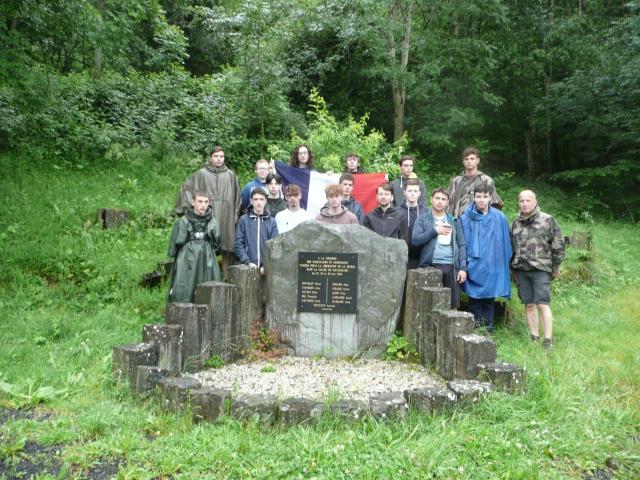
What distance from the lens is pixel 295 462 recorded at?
13.1ft

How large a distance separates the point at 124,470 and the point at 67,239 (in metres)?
5.97

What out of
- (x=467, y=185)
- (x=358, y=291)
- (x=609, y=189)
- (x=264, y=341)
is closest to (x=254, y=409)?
(x=264, y=341)

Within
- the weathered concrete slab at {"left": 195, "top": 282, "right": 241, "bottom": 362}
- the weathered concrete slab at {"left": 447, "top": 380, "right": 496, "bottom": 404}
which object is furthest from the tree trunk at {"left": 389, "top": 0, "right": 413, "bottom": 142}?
the weathered concrete slab at {"left": 447, "top": 380, "right": 496, "bottom": 404}

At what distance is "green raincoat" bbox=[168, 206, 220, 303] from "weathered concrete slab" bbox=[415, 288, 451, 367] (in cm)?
236

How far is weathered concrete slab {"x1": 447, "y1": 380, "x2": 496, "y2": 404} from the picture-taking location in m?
4.75

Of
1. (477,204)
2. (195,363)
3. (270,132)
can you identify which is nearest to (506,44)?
(270,132)

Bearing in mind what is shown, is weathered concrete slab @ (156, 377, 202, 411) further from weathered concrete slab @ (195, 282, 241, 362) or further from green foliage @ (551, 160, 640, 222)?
green foliage @ (551, 160, 640, 222)

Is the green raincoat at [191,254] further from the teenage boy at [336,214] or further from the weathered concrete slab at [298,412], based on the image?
the weathered concrete slab at [298,412]

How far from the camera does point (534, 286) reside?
6512 millimetres

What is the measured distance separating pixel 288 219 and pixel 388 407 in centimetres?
307

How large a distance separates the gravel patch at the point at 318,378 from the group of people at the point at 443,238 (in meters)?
1.10

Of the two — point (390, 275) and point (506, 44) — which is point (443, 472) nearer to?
point (390, 275)

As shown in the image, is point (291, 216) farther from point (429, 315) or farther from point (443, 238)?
point (429, 315)

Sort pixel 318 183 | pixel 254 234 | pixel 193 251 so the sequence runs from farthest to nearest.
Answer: pixel 318 183 < pixel 254 234 < pixel 193 251
